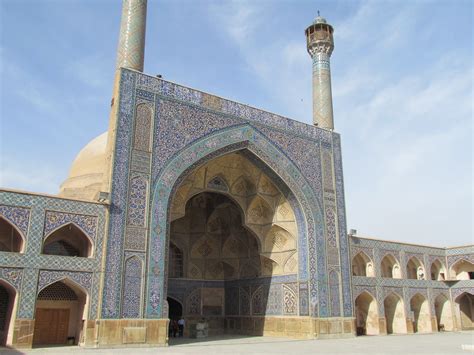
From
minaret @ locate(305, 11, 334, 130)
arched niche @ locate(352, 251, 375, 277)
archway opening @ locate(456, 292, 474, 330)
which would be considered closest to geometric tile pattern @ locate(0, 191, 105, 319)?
minaret @ locate(305, 11, 334, 130)

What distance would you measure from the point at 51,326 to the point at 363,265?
31.8 ft

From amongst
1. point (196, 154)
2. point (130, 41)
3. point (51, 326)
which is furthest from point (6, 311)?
point (130, 41)

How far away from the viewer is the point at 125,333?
354 inches

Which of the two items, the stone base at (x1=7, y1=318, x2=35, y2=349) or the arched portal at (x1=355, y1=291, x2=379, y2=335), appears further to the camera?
the arched portal at (x1=355, y1=291, x2=379, y2=335)

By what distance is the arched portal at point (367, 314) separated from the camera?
46.5ft

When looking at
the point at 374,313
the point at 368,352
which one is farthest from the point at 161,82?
the point at 374,313

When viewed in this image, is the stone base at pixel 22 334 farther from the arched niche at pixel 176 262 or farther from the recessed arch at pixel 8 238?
the arched niche at pixel 176 262

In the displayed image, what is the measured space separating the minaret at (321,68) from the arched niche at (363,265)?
166 inches

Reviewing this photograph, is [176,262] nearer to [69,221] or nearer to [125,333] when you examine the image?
[125,333]

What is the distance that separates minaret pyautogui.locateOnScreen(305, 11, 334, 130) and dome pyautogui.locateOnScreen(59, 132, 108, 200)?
266 inches

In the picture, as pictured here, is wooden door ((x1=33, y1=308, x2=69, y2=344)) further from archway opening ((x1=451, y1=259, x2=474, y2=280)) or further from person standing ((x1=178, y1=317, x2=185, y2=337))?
archway opening ((x1=451, y1=259, x2=474, y2=280))

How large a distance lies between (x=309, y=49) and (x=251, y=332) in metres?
9.03

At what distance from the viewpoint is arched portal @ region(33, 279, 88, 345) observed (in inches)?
383

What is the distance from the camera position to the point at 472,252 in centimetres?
1688
